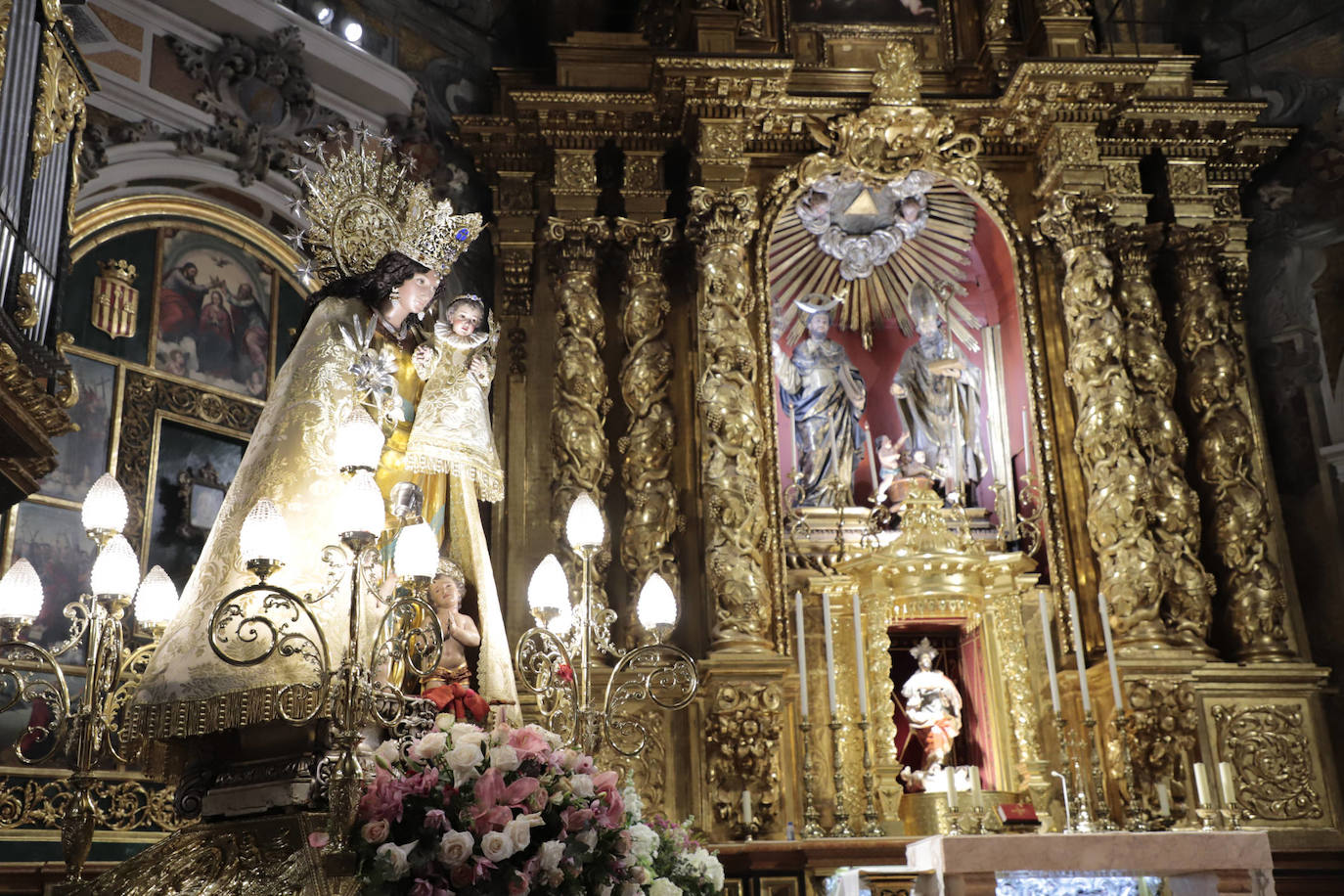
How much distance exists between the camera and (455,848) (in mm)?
3479

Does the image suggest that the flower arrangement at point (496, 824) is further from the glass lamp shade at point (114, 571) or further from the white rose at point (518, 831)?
the glass lamp shade at point (114, 571)

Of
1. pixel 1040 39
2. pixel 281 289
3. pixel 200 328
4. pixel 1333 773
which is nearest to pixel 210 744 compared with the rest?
pixel 200 328

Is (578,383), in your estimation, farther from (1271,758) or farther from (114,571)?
(1271,758)

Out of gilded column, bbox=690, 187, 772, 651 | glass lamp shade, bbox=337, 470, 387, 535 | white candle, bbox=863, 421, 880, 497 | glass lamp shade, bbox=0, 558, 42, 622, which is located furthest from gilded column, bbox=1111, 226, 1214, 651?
glass lamp shade, bbox=0, 558, 42, 622

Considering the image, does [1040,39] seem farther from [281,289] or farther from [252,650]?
[252,650]

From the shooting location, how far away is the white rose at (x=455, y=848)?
3479 millimetres

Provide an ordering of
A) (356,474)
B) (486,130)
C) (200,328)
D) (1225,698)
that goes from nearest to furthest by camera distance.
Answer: (356,474) < (200,328) < (1225,698) < (486,130)

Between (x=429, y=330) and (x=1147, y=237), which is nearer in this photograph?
(x=429, y=330)

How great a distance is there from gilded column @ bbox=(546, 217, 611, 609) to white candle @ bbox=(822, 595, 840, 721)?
131 centimetres

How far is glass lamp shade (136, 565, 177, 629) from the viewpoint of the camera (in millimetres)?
4902

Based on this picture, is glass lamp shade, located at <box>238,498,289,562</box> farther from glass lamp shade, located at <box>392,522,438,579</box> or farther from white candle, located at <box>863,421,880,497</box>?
white candle, located at <box>863,421,880,497</box>

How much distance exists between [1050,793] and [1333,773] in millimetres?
1725

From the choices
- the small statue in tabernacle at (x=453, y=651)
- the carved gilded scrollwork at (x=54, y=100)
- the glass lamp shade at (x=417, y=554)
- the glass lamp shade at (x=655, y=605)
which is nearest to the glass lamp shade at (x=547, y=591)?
the glass lamp shade at (x=655, y=605)

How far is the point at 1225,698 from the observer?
804cm
